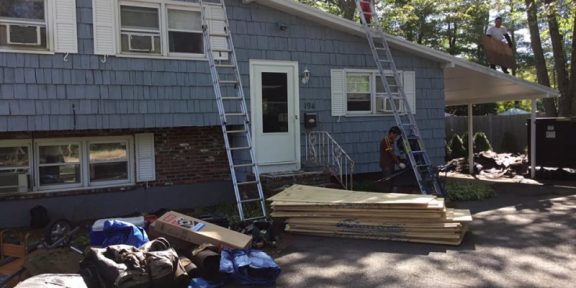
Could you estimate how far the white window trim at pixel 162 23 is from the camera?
939cm

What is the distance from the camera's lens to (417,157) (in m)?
10.6

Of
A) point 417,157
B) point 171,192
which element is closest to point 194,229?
point 171,192

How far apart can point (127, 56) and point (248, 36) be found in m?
2.35

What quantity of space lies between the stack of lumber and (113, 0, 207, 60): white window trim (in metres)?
3.40

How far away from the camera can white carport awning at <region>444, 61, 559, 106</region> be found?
12.7 metres

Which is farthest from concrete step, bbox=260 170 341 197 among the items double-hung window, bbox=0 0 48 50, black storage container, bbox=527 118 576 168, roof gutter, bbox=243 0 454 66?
black storage container, bbox=527 118 576 168

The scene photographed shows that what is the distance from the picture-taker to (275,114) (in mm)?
10898

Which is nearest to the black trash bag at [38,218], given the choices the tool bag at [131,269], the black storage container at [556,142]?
the tool bag at [131,269]

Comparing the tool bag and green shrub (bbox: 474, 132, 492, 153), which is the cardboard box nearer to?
the tool bag

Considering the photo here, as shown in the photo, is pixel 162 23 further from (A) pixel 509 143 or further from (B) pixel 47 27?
(A) pixel 509 143

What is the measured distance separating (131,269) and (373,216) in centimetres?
364

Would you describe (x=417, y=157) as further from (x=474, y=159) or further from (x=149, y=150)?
(x=474, y=159)

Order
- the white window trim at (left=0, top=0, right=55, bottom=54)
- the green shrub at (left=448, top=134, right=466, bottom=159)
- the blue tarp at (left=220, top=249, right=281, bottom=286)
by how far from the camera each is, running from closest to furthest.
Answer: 1. the blue tarp at (left=220, top=249, right=281, bottom=286)
2. the white window trim at (left=0, top=0, right=55, bottom=54)
3. the green shrub at (left=448, top=134, right=466, bottom=159)

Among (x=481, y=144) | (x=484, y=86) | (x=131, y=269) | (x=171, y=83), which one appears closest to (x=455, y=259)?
(x=131, y=269)
